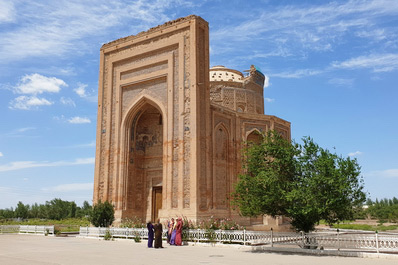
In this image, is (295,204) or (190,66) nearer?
(295,204)

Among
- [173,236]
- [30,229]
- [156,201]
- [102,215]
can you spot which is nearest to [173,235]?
[173,236]

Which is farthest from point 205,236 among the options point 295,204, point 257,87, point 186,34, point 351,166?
point 257,87

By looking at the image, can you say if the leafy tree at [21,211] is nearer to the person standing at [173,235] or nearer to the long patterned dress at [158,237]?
the person standing at [173,235]

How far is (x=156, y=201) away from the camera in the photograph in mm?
21344

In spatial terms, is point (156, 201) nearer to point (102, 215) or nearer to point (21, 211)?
point (102, 215)

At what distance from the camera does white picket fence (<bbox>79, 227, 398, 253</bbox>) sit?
10.6 meters

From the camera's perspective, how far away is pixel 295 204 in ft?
38.1

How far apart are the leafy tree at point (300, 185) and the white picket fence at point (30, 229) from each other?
11433mm

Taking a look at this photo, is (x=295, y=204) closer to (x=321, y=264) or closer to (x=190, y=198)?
(x=321, y=264)

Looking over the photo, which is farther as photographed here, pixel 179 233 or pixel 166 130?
pixel 166 130

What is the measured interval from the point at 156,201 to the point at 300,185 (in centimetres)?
1125

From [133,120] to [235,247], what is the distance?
11276 millimetres

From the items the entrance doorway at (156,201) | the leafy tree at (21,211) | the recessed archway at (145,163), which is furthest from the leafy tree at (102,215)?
the leafy tree at (21,211)

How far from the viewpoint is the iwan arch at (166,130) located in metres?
18.0
